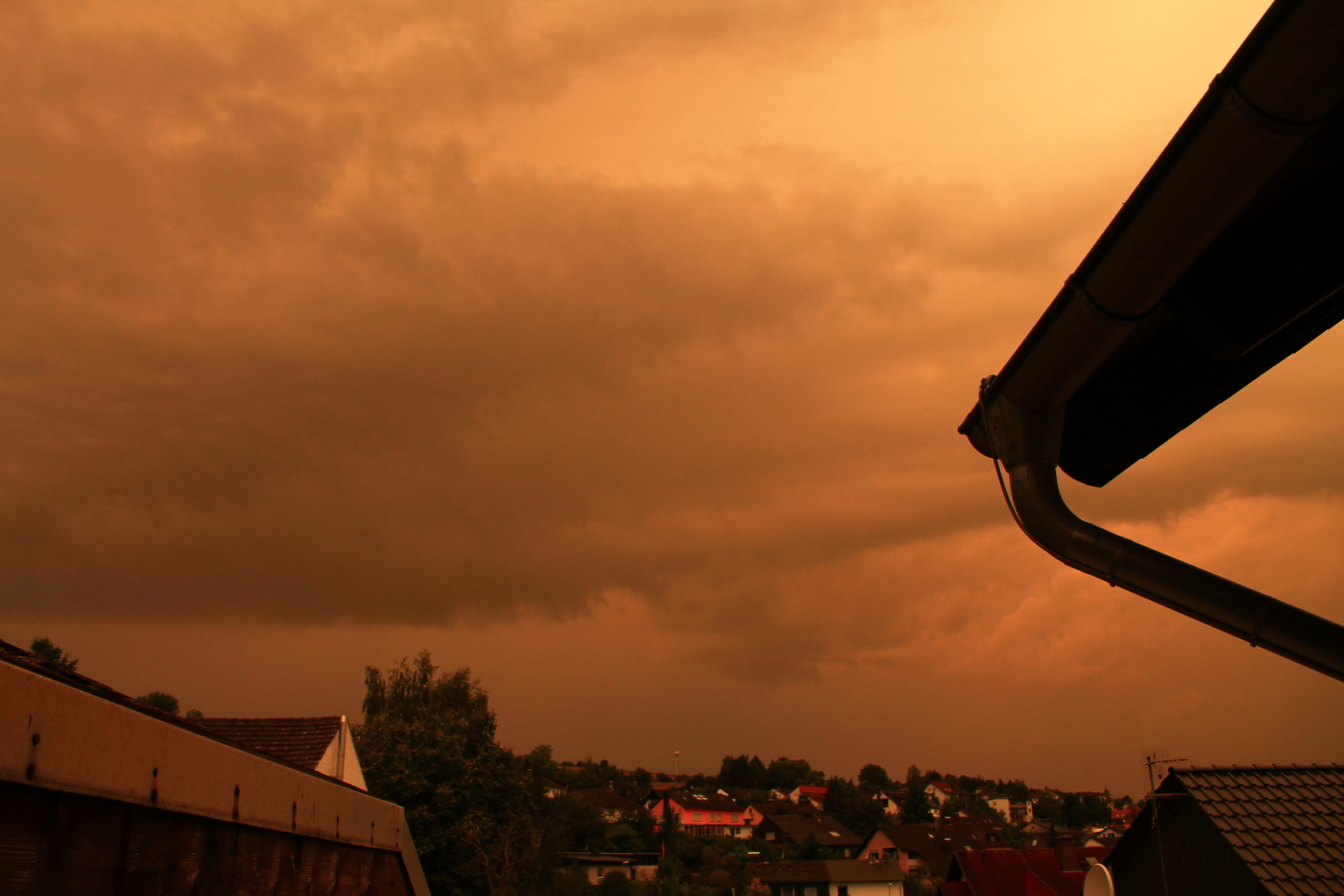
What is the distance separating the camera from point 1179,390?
4.89m

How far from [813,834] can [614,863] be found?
23775 millimetres

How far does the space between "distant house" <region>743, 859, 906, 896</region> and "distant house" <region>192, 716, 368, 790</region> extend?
2087 inches

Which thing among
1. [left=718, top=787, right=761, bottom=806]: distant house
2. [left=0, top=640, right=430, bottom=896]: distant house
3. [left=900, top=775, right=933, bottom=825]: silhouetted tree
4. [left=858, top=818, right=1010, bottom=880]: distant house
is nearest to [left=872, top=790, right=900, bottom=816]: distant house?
[left=900, top=775, right=933, bottom=825]: silhouetted tree

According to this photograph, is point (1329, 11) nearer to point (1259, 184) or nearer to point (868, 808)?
point (1259, 184)

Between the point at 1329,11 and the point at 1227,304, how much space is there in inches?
79.6

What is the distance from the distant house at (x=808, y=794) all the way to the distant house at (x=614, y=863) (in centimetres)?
6530

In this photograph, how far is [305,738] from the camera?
20.4 meters

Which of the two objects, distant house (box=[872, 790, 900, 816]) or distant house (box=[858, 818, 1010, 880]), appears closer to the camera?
distant house (box=[858, 818, 1010, 880])

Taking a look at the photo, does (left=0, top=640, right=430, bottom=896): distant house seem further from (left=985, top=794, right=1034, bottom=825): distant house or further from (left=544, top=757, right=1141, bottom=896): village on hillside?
(left=985, top=794, right=1034, bottom=825): distant house

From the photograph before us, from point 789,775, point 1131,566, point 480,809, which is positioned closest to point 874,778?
point 789,775

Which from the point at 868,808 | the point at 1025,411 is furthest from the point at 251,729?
the point at 868,808

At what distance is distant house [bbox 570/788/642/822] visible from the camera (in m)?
96.2

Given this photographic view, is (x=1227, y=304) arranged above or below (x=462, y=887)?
above

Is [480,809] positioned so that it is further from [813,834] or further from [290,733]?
[813,834]
